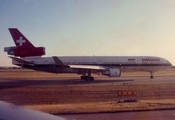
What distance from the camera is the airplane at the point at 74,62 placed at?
36531 mm

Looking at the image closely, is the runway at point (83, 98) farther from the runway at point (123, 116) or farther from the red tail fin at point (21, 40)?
the red tail fin at point (21, 40)

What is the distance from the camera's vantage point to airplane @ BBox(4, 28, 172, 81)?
36531 millimetres

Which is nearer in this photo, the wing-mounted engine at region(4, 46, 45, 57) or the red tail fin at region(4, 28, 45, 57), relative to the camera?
the wing-mounted engine at region(4, 46, 45, 57)

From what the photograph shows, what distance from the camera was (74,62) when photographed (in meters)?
39.0

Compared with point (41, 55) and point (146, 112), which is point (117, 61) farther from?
point (146, 112)

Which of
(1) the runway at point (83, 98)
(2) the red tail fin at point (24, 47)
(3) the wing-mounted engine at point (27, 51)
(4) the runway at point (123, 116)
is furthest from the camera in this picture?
(2) the red tail fin at point (24, 47)

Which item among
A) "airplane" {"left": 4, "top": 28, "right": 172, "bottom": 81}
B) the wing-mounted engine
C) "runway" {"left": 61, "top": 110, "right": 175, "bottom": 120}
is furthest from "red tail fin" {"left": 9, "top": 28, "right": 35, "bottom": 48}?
"runway" {"left": 61, "top": 110, "right": 175, "bottom": 120}

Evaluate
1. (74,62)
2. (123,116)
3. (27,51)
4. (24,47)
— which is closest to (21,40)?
(24,47)

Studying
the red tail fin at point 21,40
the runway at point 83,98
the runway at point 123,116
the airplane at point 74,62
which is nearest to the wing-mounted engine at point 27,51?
the airplane at point 74,62

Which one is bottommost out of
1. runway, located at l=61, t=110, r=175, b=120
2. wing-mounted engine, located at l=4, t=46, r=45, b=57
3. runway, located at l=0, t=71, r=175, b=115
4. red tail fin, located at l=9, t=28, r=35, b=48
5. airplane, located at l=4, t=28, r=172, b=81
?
runway, located at l=0, t=71, r=175, b=115


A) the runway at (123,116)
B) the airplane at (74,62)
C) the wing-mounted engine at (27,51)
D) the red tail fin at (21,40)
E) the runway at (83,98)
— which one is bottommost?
the runway at (83,98)

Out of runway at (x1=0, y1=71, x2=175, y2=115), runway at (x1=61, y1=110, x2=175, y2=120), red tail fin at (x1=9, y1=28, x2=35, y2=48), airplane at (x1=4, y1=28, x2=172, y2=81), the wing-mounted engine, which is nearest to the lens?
runway at (x1=61, y1=110, x2=175, y2=120)

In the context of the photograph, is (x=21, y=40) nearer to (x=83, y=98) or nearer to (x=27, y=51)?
(x=27, y=51)

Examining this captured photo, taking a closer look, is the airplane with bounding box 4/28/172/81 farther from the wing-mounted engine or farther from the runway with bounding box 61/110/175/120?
the runway with bounding box 61/110/175/120
